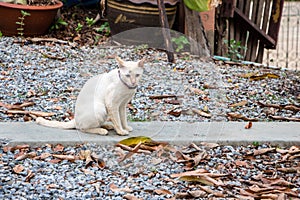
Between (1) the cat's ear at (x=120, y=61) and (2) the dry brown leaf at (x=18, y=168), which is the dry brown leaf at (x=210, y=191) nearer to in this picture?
(1) the cat's ear at (x=120, y=61)

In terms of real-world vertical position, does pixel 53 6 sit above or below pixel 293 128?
above

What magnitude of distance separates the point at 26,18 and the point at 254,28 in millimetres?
2568

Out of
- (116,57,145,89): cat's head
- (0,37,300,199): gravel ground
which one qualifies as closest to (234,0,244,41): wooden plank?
(0,37,300,199): gravel ground

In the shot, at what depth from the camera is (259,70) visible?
5738 mm

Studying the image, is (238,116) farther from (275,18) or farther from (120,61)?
(275,18)

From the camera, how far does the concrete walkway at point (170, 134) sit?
3.59m

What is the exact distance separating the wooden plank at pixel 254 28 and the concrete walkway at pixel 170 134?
2.88 meters

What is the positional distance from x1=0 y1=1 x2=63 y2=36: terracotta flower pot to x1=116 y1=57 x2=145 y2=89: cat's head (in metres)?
3.27

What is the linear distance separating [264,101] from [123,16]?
1925mm

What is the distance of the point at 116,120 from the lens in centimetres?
355

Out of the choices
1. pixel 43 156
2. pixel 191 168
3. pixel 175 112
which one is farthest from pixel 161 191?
pixel 43 156

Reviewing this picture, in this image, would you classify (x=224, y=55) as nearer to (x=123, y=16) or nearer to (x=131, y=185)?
(x=123, y=16)

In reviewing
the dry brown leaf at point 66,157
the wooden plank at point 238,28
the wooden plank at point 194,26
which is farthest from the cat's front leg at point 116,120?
the wooden plank at point 238,28

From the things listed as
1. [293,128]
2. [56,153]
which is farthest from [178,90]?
[293,128]
